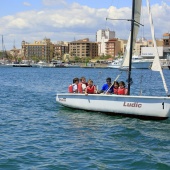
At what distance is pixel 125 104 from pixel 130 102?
0.39 metres

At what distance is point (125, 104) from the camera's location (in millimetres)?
23250

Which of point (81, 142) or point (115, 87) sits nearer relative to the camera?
point (81, 142)

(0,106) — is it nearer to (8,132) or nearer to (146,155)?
(8,132)

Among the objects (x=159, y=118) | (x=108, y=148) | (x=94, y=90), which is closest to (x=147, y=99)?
(x=159, y=118)

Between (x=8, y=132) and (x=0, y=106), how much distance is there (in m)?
11.4

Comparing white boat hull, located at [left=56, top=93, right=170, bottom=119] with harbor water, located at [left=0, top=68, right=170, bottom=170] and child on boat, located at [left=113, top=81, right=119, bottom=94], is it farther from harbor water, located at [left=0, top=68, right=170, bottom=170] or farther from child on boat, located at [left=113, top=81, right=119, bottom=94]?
child on boat, located at [left=113, top=81, right=119, bottom=94]

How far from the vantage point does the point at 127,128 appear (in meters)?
20.6

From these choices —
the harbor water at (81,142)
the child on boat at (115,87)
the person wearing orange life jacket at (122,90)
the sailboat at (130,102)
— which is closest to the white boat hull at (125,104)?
the sailboat at (130,102)

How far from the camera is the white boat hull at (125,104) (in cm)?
2214

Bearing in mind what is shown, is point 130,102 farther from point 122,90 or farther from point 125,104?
point 122,90

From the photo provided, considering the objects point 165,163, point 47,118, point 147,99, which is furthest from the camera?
point 47,118

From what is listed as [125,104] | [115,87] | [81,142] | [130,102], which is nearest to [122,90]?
[115,87]

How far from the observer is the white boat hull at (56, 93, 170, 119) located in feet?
72.6

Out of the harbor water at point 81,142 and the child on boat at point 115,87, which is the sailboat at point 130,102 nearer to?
the harbor water at point 81,142
